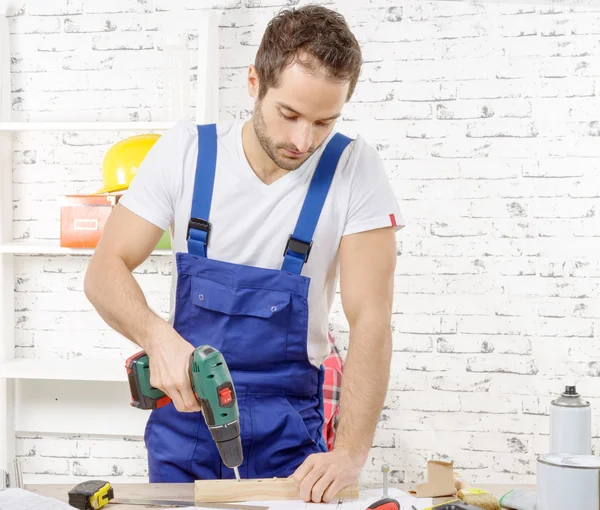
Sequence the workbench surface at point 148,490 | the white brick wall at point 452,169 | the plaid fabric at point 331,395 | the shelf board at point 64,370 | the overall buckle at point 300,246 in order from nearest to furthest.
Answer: the workbench surface at point 148,490 → the overall buckle at point 300,246 → the plaid fabric at point 331,395 → the shelf board at point 64,370 → the white brick wall at point 452,169

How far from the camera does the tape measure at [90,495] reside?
1.54 metres

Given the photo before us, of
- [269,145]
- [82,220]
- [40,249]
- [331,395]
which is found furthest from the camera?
[40,249]

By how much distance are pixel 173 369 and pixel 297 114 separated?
66 cm

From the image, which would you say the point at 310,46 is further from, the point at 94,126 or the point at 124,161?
the point at 94,126

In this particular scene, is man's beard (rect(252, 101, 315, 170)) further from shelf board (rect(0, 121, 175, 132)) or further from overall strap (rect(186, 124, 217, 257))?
shelf board (rect(0, 121, 175, 132))

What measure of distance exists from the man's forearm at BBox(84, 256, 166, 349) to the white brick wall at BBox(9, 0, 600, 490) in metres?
2.05

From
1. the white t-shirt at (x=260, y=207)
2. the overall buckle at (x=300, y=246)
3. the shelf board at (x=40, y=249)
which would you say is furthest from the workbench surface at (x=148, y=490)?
the shelf board at (x=40, y=249)

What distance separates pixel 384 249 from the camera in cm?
200

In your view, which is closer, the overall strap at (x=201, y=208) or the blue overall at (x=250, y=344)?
the blue overall at (x=250, y=344)

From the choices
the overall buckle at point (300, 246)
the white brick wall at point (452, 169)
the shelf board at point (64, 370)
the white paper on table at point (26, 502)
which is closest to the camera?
the white paper on table at point (26, 502)

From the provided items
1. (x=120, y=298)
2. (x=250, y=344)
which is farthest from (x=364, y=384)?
(x=120, y=298)

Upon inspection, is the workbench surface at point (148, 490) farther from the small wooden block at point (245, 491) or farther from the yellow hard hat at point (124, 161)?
the yellow hard hat at point (124, 161)

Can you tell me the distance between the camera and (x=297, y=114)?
1884mm

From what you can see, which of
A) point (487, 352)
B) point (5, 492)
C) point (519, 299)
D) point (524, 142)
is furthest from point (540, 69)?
point (5, 492)
